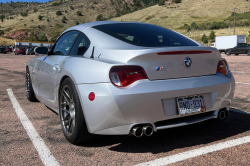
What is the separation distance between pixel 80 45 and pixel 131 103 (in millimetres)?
1287

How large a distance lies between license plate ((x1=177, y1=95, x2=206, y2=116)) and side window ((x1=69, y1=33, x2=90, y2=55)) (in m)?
1.32

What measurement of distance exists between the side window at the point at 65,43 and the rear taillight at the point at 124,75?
135 cm

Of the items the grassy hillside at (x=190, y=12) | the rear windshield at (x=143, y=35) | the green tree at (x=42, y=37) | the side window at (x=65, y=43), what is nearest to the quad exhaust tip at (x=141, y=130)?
the rear windshield at (x=143, y=35)

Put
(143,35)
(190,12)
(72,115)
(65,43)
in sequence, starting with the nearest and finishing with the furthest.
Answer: (72,115), (143,35), (65,43), (190,12)

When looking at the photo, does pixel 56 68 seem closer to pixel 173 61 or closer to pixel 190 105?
pixel 173 61

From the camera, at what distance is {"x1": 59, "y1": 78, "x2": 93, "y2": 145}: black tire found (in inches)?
121

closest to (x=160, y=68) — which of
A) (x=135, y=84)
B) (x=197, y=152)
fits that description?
(x=135, y=84)

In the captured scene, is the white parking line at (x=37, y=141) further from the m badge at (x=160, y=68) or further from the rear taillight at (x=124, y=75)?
the m badge at (x=160, y=68)

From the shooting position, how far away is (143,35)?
11.8ft

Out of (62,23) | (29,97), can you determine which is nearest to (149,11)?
(62,23)

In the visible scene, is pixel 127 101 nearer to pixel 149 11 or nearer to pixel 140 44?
pixel 140 44

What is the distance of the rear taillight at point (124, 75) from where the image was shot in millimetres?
2812

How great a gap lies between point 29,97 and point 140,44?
10.9 feet

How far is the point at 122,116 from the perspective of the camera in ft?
9.17
